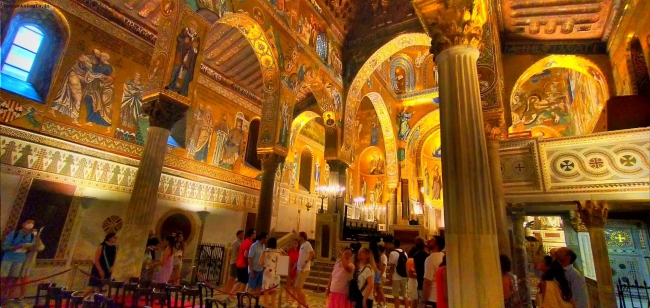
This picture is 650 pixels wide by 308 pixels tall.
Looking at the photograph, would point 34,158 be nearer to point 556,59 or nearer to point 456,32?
point 456,32

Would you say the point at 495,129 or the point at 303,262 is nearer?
the point at 303,262

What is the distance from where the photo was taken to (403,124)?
17.1 metres

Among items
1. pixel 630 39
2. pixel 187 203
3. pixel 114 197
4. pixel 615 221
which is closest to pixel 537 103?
pixel 615 221

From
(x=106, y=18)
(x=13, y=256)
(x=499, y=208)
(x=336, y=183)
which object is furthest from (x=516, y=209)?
(x=106, y=18)

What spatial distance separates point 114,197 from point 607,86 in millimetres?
13464

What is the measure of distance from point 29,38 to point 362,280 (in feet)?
31.5

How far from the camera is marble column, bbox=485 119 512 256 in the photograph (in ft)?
20.2

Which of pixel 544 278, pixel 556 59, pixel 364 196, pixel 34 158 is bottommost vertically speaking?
pixel 544 278

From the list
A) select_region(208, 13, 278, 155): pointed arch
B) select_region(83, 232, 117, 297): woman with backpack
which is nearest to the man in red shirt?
select_region(83, 232, 117, 297): woman with backpack

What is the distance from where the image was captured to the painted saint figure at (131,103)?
30.8 feet

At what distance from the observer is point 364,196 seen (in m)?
18.4

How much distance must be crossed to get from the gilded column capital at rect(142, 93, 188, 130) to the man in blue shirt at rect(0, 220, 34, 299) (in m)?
2.71

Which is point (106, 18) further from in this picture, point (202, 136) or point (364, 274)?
point (364, 274)

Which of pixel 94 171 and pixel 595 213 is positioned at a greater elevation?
pixel 94 171
